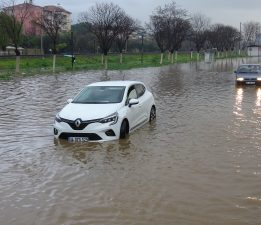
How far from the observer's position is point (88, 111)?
36.7 feet

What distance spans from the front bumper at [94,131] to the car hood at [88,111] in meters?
0.21

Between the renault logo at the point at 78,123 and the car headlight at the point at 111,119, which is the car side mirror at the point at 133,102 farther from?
the renault logo at the point at 78,123

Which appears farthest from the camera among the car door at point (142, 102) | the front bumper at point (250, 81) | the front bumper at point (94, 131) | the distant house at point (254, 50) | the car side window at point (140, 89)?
the distant house at point (254, 50)

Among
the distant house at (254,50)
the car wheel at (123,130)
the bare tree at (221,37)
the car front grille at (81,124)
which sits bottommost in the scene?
the car wheel at (123,130)

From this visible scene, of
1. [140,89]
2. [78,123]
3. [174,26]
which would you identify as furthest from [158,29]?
[78,123]

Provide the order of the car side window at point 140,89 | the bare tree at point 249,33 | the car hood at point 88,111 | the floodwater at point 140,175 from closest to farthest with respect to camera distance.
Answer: the floodwater at point 140,175, the car hood at point 88,111, the car side window at point 140,89, the bare tree at point 249,33

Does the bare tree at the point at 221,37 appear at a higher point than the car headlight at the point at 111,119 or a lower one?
higher

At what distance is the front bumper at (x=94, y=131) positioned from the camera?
425 inches

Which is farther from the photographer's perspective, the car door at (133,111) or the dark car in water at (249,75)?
the dark car in water at (249,75)

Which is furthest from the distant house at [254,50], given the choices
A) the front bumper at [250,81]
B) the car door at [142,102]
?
the car door at [142,102]

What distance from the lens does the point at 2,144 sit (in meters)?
11.1

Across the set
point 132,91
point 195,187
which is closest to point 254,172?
point 195,187

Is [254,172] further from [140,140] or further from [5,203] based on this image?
[5,203]

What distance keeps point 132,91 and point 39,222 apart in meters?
7.13
